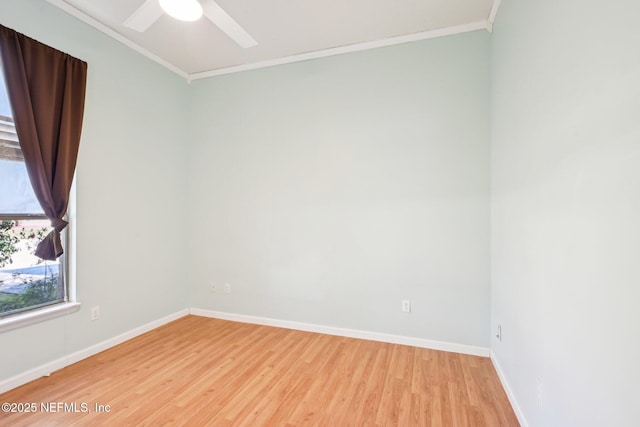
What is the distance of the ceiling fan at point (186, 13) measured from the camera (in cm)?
193

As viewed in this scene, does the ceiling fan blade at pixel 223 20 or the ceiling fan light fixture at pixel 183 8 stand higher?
the ceiling fan blade at pixel 223 20

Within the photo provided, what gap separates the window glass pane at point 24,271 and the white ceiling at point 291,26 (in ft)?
5.87

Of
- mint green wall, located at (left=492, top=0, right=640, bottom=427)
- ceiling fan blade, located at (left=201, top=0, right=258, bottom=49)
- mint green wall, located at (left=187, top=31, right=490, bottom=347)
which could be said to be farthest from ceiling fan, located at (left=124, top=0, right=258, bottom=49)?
mint green wall, located at (left=492, top=0, right=640, bottom=427)

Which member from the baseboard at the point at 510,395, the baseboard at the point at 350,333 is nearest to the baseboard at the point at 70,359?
the baseboard at the point at 350,333

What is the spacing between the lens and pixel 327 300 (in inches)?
120

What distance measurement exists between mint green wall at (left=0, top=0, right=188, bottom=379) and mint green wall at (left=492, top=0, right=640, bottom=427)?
3292 millimetres

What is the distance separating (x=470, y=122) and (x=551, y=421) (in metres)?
2.20

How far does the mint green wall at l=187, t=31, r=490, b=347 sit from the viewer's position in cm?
262

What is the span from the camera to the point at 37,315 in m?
2.16

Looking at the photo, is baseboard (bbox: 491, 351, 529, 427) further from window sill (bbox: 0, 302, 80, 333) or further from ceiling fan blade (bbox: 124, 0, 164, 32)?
ceiling fan blade (bbox: 124, 0, 164, 32)

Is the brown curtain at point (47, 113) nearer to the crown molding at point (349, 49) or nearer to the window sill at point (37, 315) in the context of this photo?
the window sill at point (37, 315)

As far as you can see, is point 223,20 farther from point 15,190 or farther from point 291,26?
point 15,190

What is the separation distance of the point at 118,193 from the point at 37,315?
1.16 m

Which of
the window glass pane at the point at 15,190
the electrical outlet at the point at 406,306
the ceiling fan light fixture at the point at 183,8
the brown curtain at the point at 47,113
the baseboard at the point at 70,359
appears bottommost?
the baseboard at the point at 70,359
